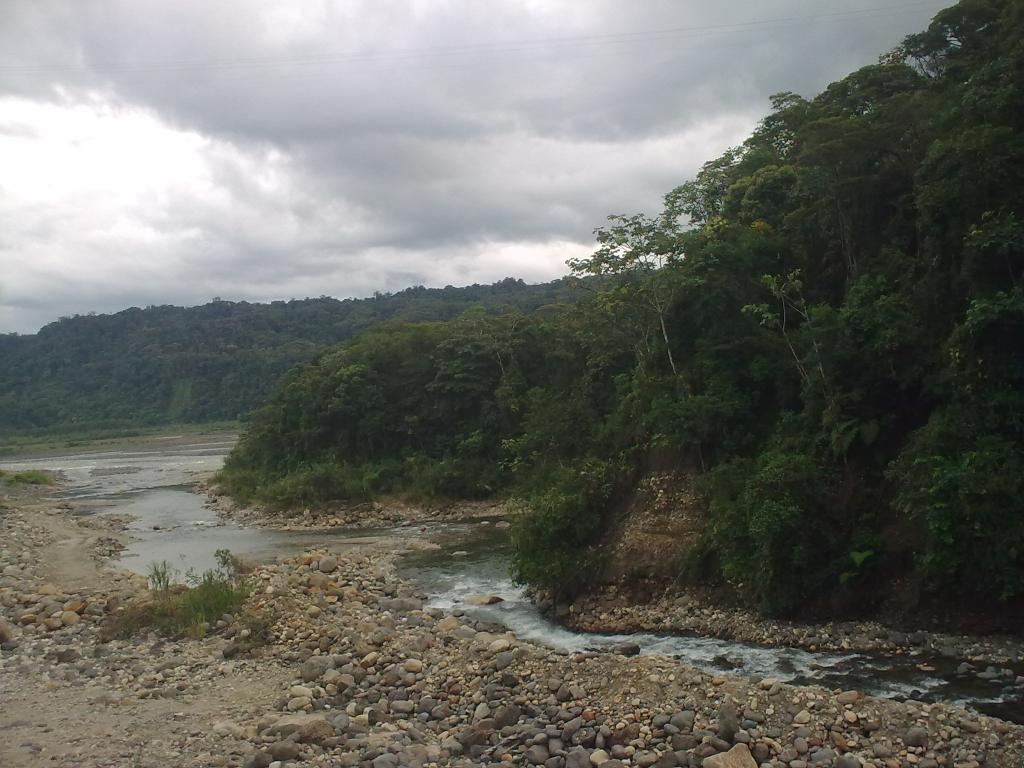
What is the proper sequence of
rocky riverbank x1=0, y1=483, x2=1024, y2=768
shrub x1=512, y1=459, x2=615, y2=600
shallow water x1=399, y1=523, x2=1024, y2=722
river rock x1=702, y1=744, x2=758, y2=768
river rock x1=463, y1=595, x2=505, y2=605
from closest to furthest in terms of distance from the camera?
river rock x1=702, y1=744, x2=758, y2=768 < rocky riverbank x1=0, y1=483, x2=1024, y2=768 < shallow water x1=399, y1=523, x2=1024, y2=722 < shrub x1=512, y1=459, x2=615, y2=600 < river rock x1=463, y1=595, x2=505, y2=605

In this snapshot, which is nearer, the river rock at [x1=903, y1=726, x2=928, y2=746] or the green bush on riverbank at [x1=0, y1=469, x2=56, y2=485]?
the river rock at [x1=903, y1=726, x2=928, y2=746]

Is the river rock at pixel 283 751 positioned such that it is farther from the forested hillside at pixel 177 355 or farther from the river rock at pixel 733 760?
the forested hillside at pixel 177 355

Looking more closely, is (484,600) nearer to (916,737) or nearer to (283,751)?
(283,751)

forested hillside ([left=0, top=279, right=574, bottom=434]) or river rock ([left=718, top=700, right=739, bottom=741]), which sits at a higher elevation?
forested hillside ([left=0, top=279, right=574, bottom=434])

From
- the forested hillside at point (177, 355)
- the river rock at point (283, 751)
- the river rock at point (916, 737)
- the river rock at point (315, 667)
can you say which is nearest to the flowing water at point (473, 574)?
the river rock at point (916, 737)

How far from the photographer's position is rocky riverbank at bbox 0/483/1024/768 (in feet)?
33.1

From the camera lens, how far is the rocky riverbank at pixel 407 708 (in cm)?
1010

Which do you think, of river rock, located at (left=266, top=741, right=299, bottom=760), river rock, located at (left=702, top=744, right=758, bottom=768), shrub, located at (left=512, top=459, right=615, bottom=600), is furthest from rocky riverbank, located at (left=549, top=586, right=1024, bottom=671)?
river rock, located at (left=266, top=741, right=299, bottom=760)

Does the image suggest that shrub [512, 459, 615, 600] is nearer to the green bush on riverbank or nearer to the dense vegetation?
the dense vegetation

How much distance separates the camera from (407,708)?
1234 cm

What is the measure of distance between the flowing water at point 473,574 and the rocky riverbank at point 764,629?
0.29 metres

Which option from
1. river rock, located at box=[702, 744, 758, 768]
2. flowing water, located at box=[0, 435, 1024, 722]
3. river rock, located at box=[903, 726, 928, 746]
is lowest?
flowing water, located at box=[0, 435, 1024, 722]

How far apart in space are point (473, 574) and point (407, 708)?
11.3m

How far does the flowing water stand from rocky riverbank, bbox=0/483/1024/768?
1321 mm
